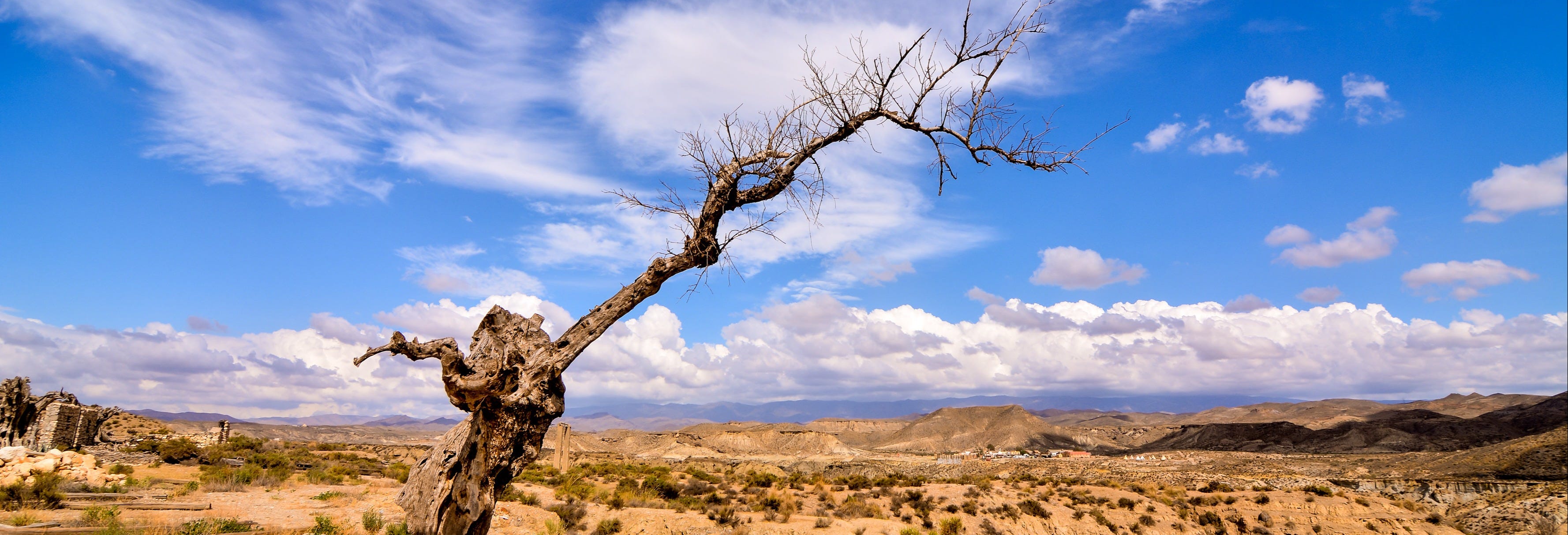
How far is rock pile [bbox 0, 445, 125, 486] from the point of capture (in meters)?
13.8

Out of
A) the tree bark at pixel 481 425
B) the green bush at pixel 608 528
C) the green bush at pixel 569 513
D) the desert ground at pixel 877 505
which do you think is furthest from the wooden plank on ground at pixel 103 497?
the tree bark at pixel 481 425

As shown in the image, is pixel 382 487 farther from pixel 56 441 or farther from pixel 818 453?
pixel 818 453

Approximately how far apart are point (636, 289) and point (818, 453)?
80904 mm

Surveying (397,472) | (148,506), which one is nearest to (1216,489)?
(397,472)

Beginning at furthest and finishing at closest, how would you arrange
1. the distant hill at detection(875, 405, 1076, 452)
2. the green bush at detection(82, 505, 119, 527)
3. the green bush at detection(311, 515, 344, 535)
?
the distant hill at detection(875, 405, 1076, 452), the green bush at detection(311, 515, 344, 535), the green bush at detection(82, 505, 119, 527)

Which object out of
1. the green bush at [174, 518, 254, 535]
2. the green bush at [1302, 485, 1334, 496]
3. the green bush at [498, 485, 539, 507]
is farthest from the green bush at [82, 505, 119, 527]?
the green bush at [1302, 485, 1334, 496]

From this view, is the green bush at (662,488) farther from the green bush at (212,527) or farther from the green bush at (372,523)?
the green bush at (212,527)

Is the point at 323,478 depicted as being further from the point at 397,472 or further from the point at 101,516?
the point at 101,516

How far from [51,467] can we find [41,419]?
51.8ft

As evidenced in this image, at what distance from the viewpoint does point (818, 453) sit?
8344 cm

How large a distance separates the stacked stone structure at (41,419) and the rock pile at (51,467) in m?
10.1

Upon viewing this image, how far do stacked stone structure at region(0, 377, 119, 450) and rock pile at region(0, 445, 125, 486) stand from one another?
10051mm

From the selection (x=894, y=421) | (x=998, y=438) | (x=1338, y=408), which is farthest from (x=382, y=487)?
(x=1338, y=408)

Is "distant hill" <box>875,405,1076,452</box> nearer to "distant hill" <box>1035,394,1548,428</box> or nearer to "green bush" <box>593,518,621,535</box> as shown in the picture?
"distant hill" <box>1035,394,1548,428</box>
